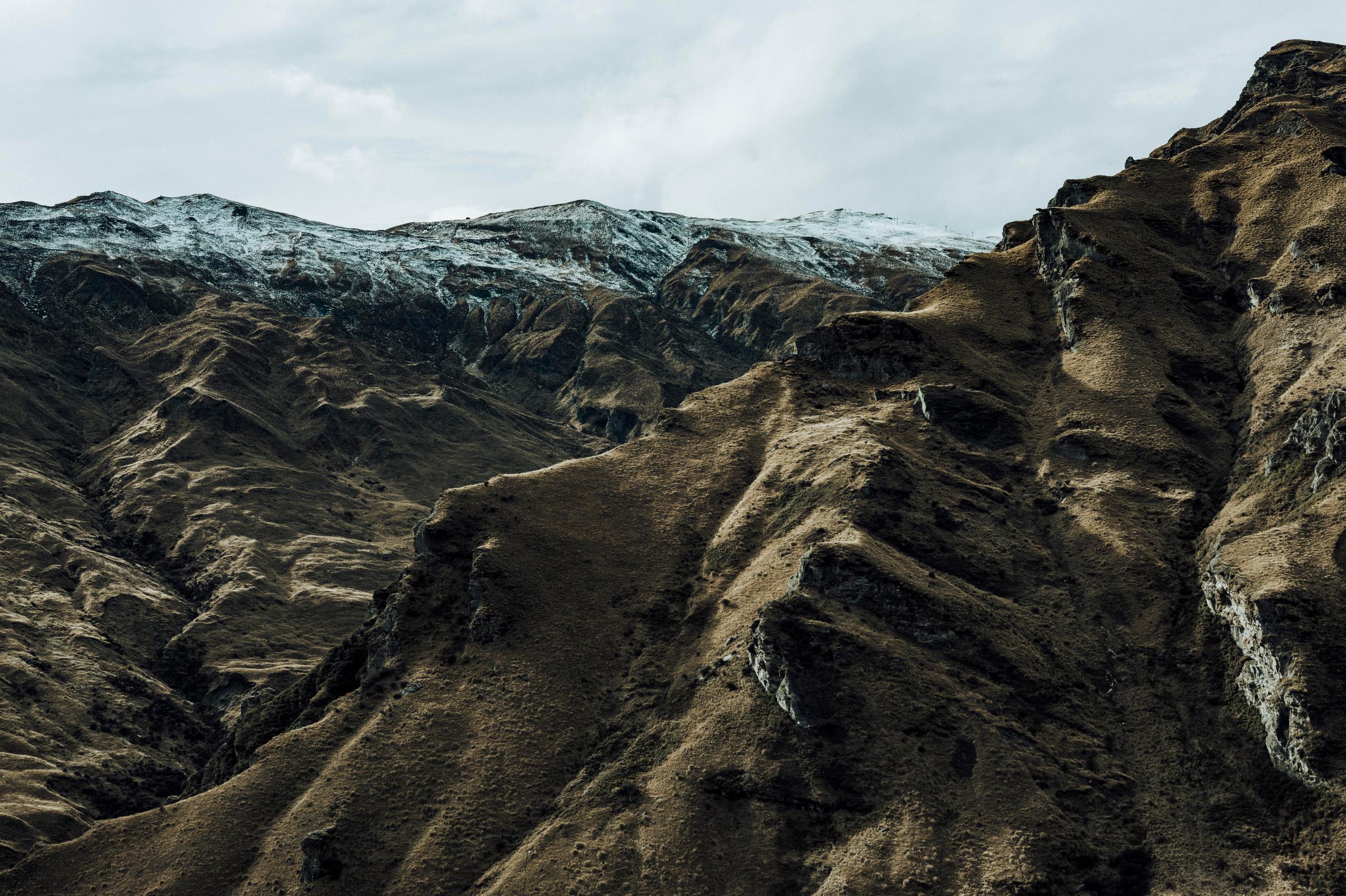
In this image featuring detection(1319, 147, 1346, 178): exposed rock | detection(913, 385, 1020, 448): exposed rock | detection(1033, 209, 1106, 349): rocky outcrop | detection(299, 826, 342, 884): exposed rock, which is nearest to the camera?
detection(299, 826, 342, 884): exposed rock

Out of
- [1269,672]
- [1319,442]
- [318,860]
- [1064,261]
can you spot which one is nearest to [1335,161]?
[1064,261]

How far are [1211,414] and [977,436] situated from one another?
3292cm

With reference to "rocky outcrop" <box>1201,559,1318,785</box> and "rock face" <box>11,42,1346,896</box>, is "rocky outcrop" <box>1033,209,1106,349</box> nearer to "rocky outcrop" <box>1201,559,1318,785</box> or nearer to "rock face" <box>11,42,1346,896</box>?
"rock face" <box>11,42,1346,896</box>

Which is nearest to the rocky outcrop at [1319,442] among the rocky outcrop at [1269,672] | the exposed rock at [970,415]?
the rocky outcrop at [1269,672]

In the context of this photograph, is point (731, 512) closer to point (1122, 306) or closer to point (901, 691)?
point (901, 691)

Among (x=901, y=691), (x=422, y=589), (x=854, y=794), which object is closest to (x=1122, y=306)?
(x=901, y=691)

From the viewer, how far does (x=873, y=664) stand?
104 m

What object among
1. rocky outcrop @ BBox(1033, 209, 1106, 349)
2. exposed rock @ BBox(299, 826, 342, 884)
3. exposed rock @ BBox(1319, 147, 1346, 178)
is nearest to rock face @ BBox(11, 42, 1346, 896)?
exposed rock @ BBox(299, 826, 342, 884)

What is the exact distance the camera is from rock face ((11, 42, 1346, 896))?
90.4 meters

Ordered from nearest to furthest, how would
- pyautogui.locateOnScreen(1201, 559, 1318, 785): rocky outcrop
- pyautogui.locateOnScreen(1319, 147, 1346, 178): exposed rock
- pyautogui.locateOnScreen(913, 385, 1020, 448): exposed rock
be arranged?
pyautogui.locateOnScreen(1201, 559, 1318, 785): rocky outcrop < pyautogui.locateOnScreen(913, 385, 1020, 448): exposed rock < pyautogui.locateOnScreen(1319, 147, 1346, 178): exposed rock

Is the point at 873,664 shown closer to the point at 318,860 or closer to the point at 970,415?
the point at 970,415

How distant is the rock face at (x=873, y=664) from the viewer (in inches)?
3558

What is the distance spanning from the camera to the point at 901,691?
333 feet

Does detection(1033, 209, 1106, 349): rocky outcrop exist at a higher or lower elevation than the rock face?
higher
